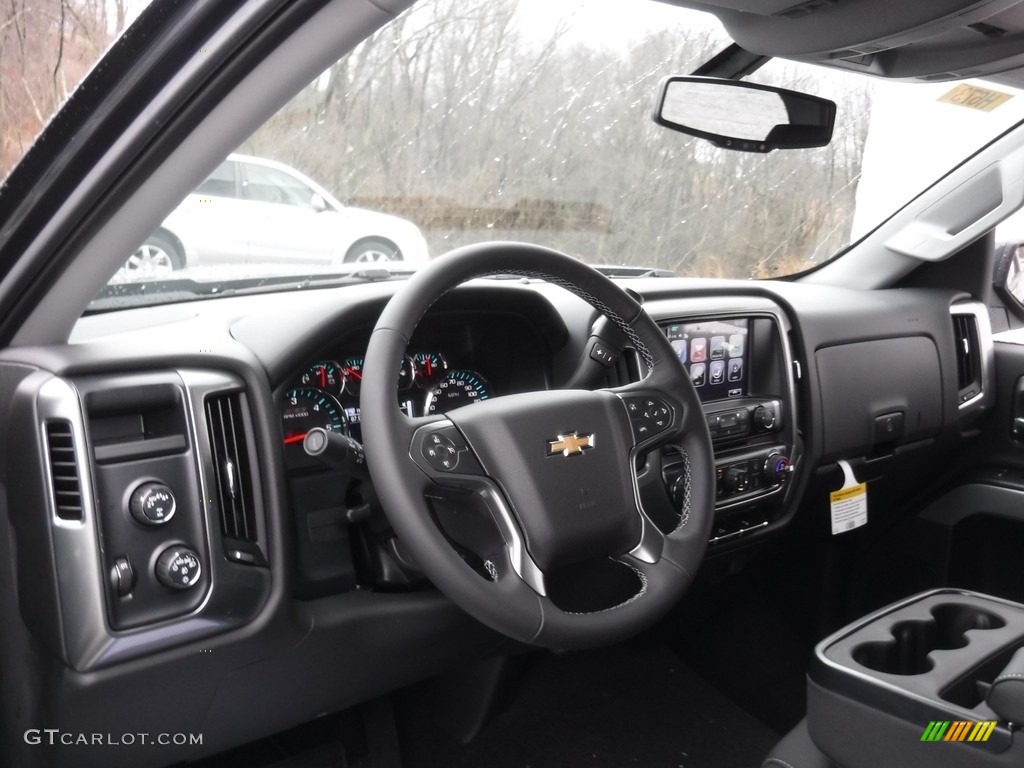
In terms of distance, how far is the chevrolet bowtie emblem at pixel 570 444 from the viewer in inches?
62.2

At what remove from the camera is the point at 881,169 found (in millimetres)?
3104

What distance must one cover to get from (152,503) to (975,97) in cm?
238

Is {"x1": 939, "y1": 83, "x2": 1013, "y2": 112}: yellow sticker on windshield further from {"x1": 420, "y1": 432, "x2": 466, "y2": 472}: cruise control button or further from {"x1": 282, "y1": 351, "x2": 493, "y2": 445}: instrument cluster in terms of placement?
{"x1": 420, "y1": 432, "x2": 466, "y2": 472}: cruise control button

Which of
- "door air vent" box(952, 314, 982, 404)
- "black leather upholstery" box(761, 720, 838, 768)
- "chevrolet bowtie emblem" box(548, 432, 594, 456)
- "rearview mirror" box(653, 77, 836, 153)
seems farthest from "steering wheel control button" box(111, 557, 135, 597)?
"door air vent" box(952, 314, 982, 404)

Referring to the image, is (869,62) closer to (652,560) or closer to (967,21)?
(967,21)

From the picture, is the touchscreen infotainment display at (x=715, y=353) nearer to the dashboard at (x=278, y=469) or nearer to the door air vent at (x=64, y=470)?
the dashboard at (x=278, y=469)

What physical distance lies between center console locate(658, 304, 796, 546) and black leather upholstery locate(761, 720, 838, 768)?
67cm


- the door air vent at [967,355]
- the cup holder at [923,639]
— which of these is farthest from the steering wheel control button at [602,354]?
the door air vent at [967,355]

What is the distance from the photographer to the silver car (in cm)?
170

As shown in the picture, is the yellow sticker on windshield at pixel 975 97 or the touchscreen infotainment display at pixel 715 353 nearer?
the touchscreen infotainment display at pixel 715 353

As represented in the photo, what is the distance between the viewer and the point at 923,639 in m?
1.89

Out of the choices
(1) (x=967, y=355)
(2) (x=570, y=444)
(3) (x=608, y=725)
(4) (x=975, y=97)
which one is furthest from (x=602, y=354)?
(1) (x=967, y=355)

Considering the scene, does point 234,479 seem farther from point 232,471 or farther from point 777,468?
point 777,468

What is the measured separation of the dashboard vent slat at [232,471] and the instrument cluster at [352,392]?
15 centimetres
